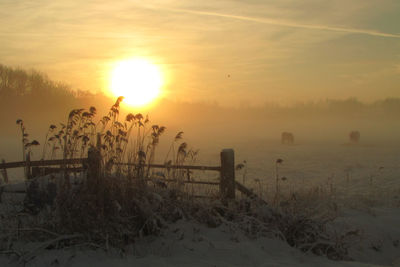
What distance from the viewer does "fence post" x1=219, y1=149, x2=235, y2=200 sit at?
6742 millimetres

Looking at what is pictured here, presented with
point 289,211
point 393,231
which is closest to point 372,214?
point 393,231

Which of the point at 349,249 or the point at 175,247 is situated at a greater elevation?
the point at 175,247

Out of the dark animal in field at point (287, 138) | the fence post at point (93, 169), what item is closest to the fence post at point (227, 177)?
the fence post at point (93, 169)

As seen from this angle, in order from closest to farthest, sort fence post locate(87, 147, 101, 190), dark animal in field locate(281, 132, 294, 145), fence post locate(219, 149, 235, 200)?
fence post locate(87, 147, 101, 190) → fence post locate(219, 149, 235, 200) → dark animal in field locate(281, 132, 294, 145)

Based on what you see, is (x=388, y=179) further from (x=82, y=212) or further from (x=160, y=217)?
(x=82, y=212)

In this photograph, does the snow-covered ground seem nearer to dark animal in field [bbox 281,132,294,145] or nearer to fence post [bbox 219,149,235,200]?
fence post [bbox 219,149,235,200]

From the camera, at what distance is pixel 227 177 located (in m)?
6.80

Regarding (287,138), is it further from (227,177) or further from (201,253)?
(201,253)

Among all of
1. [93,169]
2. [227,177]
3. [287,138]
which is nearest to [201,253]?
[93,169]

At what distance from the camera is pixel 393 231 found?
7.20 metres

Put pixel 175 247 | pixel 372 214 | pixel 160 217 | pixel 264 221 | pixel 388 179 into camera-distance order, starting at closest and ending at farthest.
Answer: pixel 175 247
pixel 160 217
pixel 264 221
pixel 372 214
pixel 388 179

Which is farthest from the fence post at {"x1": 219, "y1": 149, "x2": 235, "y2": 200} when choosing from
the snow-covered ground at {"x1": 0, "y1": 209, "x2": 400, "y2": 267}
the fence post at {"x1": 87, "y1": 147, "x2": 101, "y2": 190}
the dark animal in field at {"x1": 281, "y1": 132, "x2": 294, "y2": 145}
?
the dark animal in field at {"x1": 281, "y1": 132, "x2": 294, "y2": 145}

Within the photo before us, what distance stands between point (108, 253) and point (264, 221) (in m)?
2.50

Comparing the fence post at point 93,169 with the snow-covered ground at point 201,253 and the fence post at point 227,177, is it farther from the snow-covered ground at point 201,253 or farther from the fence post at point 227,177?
the fence post at point 227,177
